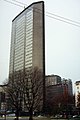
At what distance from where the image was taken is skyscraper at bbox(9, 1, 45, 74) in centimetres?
10026

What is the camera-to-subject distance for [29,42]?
109438 mm

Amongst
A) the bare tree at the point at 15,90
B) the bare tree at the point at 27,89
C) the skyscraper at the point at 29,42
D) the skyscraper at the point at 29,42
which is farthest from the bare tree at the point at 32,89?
the skyscraper at the point at 29,42

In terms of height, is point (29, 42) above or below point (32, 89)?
above

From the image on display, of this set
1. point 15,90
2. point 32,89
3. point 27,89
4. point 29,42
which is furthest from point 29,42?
point 27,89

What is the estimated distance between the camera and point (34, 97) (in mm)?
42844

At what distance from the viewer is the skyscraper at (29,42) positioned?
100 meters

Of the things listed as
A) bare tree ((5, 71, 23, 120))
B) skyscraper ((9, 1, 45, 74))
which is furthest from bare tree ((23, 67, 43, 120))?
skyscraper ((9, 1, 45, 74))

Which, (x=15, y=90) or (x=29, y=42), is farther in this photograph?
(x=29, y=42)

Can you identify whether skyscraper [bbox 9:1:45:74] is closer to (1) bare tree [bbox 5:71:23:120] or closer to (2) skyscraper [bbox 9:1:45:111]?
(2) skyscraper [bbox 9:1:45:111]

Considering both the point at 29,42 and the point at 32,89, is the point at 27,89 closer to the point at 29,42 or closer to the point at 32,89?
the point at 32,89

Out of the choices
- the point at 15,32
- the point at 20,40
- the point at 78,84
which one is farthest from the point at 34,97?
the point at 15,32

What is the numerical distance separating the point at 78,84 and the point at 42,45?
24.0m

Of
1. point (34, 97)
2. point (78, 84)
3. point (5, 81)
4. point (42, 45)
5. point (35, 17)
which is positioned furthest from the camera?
point (35, 17)

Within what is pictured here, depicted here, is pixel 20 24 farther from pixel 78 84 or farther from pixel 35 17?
pixel 78 84
